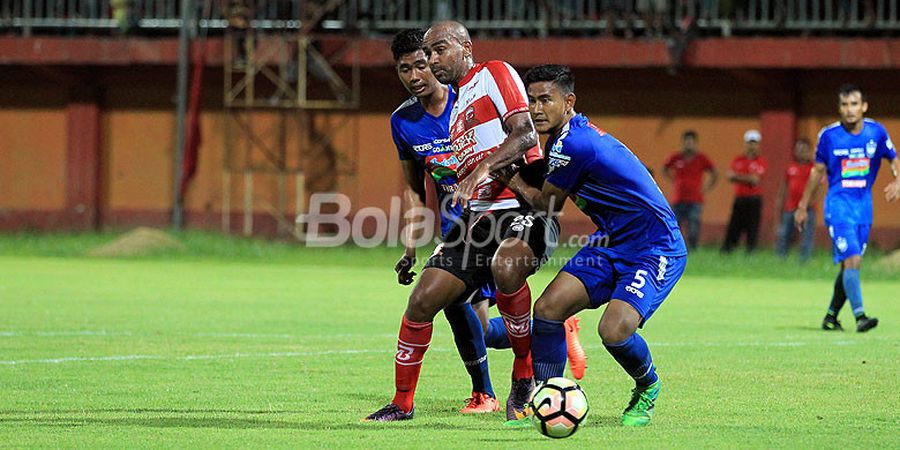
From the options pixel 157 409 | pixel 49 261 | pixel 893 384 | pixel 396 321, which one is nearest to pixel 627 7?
pixel 49 261

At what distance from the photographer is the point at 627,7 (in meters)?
28.9

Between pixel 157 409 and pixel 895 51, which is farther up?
pixel 895 51

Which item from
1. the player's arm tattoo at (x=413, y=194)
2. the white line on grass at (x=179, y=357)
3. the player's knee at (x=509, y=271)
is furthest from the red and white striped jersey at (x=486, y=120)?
the white line on grass at (x=179, y=357)

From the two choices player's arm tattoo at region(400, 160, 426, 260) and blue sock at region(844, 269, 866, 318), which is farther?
blue sock at region(844, 269, 866, 318)

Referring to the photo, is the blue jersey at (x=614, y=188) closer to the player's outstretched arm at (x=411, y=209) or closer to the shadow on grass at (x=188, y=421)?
the player's outstretched arm at (x=411, y=209)

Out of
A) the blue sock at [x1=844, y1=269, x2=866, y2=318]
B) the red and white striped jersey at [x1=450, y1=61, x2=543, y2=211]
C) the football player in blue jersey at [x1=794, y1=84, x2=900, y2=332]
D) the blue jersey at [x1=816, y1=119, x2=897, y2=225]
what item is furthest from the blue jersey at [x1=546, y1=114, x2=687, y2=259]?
the blue jersey at [x1=816, y1=119, x2=897, y2=225]

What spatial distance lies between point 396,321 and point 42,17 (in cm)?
1929

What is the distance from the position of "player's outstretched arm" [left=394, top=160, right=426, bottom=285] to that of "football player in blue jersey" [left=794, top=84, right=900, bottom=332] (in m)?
5.97

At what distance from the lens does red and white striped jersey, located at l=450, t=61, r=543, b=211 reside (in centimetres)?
858

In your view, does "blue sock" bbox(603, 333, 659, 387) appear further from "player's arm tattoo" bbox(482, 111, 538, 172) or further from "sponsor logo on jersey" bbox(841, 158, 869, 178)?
"sponsor logo on jersey" bbox(841, 158, 869, 178)

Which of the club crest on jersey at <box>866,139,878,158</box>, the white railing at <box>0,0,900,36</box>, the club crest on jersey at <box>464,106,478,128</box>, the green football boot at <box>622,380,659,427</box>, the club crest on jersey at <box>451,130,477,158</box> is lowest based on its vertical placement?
the green football boot at <box>622,380,659,427</box>

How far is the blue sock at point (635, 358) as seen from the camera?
8344 millimetres

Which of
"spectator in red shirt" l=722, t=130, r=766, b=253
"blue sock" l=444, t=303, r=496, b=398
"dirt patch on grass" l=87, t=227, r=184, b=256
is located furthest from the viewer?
"dirt patch on grass" l=87, t=227, r=184, b=256

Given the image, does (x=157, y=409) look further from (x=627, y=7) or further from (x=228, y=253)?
(x=627, y=7)
